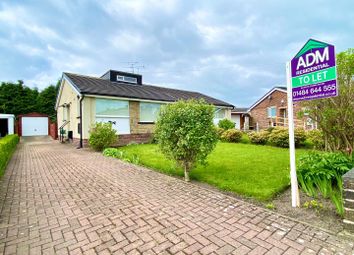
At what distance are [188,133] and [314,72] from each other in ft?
9.39

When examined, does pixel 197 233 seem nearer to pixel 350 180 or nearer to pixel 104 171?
pixel 350 180

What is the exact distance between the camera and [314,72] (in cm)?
350

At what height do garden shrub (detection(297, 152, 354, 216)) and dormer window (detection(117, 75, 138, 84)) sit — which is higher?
dormer window (detection(117, 75, 138, 84))

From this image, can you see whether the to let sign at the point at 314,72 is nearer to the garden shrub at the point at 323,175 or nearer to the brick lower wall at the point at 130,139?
the garden shrub at the point at 323,175

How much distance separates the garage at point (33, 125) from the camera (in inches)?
1052

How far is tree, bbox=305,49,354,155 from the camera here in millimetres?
5020

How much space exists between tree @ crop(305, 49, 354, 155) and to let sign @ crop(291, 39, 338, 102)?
2107mm

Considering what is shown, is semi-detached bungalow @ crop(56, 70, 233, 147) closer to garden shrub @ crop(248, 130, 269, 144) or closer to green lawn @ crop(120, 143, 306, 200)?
garden shrub @ crop(248, 130, 269, 144)

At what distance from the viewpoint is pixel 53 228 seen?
3.07 meters

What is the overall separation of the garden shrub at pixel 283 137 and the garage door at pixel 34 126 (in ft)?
95.1

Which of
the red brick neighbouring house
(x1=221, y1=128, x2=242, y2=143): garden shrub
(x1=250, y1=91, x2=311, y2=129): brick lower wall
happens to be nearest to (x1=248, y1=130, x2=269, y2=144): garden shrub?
(x1=221, y1=128, x2=242, y2=143): garden shrub

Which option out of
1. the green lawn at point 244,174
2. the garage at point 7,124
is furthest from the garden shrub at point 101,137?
the garage at point 7,124

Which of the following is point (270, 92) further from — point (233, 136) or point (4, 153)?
point (4, 153)

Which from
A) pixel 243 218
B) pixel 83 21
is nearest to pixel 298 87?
pixel 243 218
